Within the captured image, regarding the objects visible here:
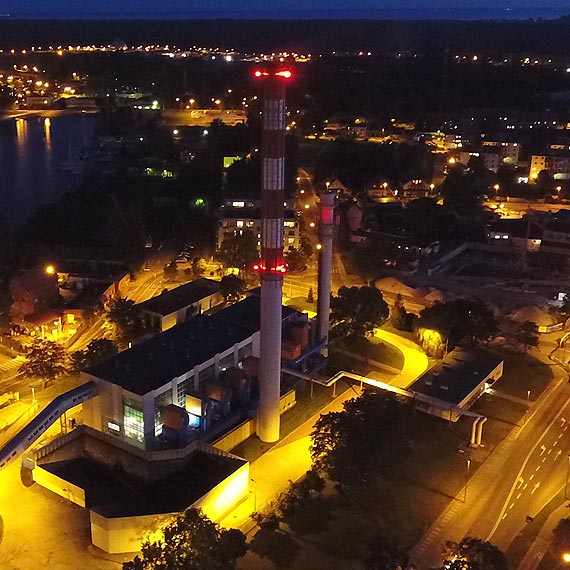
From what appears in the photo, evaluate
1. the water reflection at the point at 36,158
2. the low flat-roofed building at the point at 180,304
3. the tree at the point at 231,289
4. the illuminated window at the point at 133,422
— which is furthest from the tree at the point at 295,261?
the water reflection at the point at 36,158

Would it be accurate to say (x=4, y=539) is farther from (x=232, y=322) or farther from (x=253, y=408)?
(x=232, y=322)

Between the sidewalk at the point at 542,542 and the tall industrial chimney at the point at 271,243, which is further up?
the tall industrial chimney at the point at 271,243

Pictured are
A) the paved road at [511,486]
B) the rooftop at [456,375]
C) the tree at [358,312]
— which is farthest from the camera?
the tree at [358,312]

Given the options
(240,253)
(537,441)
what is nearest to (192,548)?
(537,441)

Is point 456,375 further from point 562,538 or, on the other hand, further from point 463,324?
point 562,538

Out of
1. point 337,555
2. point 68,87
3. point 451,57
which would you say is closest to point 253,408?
point 337,555

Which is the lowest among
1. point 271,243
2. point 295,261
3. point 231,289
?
point 295,261

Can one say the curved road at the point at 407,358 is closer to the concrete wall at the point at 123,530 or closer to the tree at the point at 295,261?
the tree at the point at 295,261
